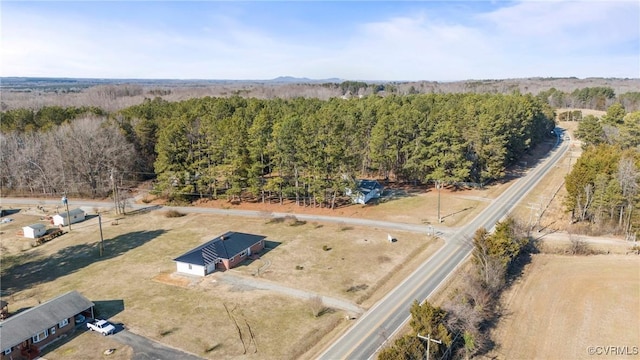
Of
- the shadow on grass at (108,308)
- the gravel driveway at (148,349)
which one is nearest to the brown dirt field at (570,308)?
the gravel driveway at (148,349)

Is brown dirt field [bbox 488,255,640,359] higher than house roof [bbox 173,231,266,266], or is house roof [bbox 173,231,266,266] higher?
house roof [bbox 173,231,266,266]

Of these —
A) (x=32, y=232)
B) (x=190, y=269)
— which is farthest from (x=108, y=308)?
(x=32, y=232)

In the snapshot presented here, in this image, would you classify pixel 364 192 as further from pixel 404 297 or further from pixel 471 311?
pixel 471 311

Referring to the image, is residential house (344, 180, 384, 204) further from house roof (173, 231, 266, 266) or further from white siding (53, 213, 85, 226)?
white siding (53, 213, 85, 226)

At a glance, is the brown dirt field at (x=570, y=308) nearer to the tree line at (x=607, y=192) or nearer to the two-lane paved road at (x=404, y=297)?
the two-lane paved road at (x=404, y=297)

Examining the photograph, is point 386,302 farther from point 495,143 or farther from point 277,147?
point 495,143

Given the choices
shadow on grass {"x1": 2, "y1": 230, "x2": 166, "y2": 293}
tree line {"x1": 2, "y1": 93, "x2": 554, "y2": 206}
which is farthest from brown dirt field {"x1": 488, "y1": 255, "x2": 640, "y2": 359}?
shadow on grass {"x1": 2, "y1": 230, "x2": 166, "y2": 293}

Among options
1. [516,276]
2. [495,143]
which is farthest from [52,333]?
[495,143]
